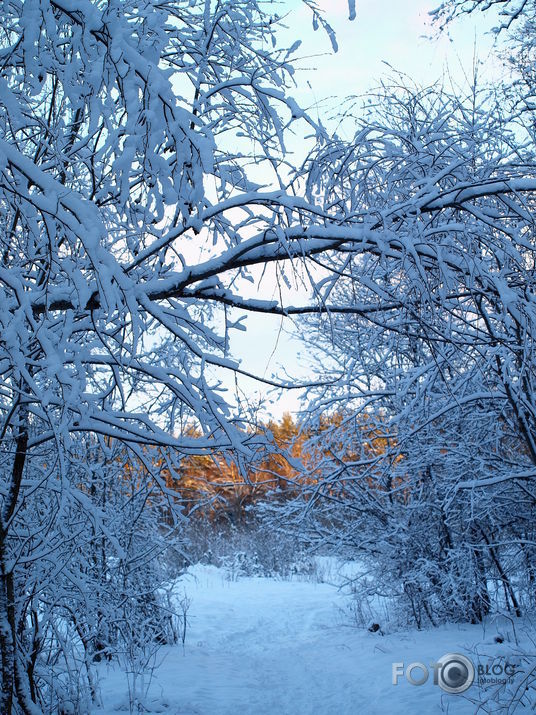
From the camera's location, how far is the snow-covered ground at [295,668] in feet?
16.3

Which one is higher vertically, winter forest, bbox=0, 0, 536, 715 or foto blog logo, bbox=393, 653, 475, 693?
winter forest, bbox=0, 0, 536, 715

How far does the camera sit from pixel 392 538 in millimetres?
8039

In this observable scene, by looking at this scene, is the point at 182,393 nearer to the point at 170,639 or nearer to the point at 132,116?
the point at 132,116

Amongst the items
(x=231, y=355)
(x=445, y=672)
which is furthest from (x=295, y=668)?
(x=231, y=355)

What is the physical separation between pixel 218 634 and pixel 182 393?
24.6 ft

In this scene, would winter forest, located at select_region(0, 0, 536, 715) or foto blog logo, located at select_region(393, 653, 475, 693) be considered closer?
winter forest, located at select_region(0, 0, 536, 715)

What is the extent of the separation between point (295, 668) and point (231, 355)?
4148mm

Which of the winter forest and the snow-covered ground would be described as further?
the snow-covered ground

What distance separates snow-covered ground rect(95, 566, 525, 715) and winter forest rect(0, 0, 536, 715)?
0.05m

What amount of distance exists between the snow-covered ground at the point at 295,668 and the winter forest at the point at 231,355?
0.05 meters

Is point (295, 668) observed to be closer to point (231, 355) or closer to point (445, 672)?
point (445, 672)

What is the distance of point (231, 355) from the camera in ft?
15.6

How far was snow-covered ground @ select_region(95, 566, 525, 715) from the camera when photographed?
4.97m

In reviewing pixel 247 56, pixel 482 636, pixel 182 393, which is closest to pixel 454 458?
pixel 482 636
